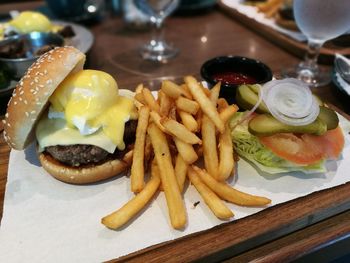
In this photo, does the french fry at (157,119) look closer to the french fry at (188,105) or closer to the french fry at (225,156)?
the french fry at (188,105)

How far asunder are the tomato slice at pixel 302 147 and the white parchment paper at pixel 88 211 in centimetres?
8

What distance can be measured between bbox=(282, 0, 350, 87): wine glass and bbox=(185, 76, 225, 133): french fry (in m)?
0.92

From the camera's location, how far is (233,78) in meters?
1.66

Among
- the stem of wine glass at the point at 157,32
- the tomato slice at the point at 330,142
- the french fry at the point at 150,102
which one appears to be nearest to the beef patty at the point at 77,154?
the french fry at the point at 150,102

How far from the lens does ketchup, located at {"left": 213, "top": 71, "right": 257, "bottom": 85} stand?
63.9 inches

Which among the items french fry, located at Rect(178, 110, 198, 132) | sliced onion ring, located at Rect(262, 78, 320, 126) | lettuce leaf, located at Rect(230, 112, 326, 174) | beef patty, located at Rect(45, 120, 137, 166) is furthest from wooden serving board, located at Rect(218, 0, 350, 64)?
beef patty, located at Rect(45, 120, 137, 166)

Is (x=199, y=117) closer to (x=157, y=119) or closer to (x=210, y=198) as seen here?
(x=157, y=119)

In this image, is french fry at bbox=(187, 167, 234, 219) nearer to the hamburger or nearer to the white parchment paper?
the white parchment paper

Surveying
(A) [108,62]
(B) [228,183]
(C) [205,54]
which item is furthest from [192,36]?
(B) [228,183]

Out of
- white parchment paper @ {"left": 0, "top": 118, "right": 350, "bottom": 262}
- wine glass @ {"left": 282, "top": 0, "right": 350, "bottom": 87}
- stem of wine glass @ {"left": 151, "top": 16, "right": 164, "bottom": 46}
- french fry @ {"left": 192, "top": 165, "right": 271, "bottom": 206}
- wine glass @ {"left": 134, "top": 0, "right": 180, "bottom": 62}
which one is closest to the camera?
white parchment paper @ {"left": 0, "top": 118, "right": 350, "bottom": 262}

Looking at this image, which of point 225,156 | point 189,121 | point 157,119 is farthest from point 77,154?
point 225,156

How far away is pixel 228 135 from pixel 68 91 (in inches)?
24.1

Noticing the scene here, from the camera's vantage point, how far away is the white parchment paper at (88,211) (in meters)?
1.04

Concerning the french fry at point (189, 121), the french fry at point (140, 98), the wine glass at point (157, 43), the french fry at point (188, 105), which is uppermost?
the french fry at point (188, 105)
